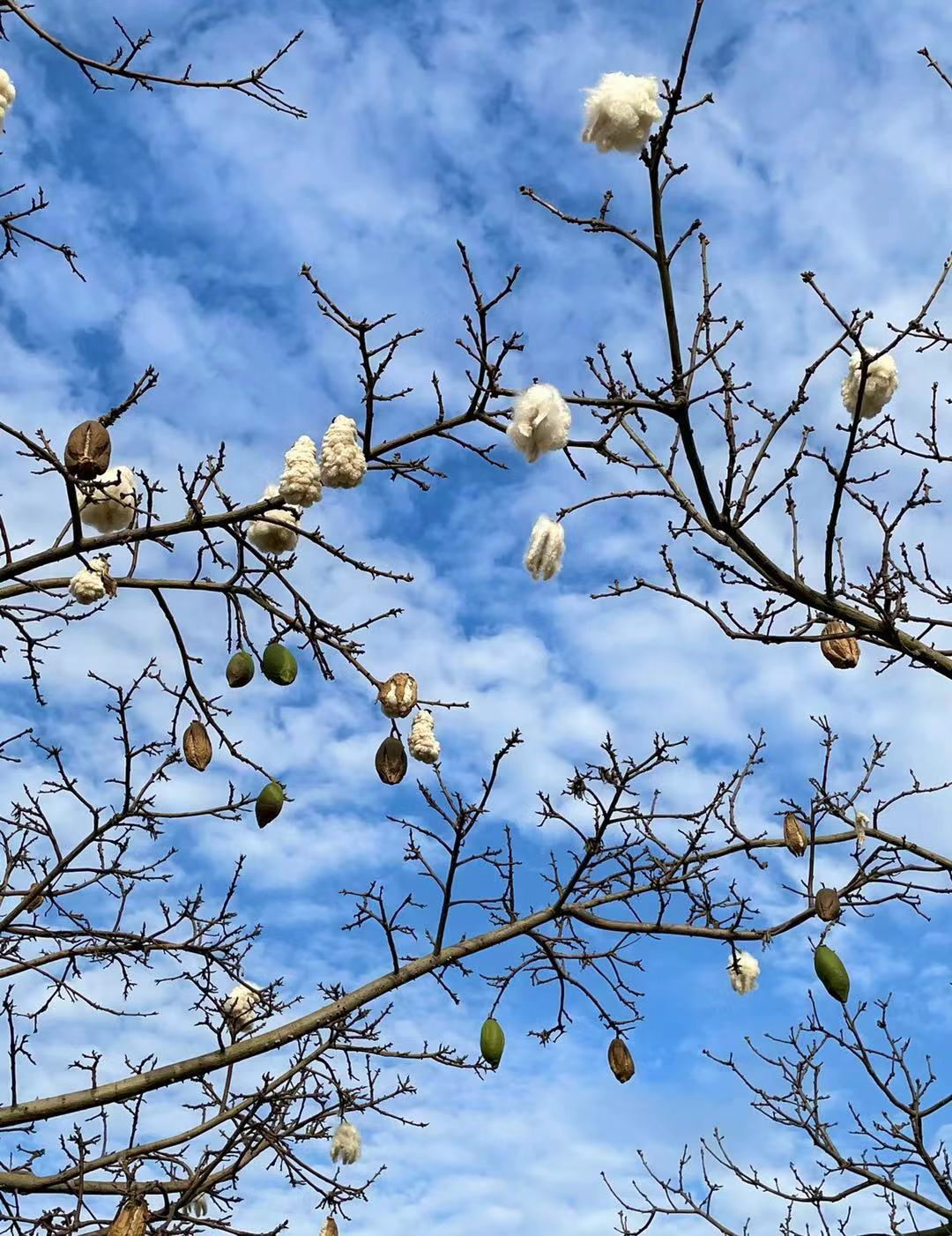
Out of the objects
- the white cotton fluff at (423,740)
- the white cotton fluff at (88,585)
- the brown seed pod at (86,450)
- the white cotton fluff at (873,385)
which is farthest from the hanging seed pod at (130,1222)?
the white cotton fluff at (873,385)

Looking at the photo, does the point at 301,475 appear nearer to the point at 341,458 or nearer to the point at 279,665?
the point at 341,458

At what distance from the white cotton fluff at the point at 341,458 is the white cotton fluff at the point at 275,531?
50 centimetres

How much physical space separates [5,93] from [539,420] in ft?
9.18

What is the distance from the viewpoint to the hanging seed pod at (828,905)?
631cm

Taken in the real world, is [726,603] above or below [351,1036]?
above

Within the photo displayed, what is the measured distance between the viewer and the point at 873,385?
17.1ft

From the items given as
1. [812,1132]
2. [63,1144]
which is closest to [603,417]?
[63,1144]

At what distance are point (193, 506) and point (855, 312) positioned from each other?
3.02 metres

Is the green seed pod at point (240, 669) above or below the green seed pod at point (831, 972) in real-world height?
above

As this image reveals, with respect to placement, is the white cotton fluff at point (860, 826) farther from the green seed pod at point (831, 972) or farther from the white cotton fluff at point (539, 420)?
the white cotton fluff at point (539, 420)

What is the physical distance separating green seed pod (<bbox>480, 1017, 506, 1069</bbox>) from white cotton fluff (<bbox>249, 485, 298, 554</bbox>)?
2.59 metres

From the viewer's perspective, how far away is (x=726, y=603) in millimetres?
5961

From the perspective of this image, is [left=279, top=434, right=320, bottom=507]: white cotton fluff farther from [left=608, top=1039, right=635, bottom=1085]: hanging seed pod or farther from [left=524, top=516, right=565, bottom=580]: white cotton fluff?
[left=608, top=1039, right=635, bottom=1085]: hanging seed pod

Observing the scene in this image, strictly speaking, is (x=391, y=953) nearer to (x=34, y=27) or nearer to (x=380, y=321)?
(x=380, y=321)
